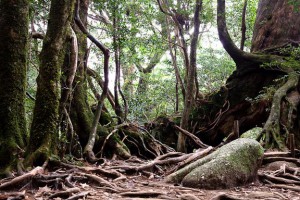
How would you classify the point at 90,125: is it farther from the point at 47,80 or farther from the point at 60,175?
the point at 60,175

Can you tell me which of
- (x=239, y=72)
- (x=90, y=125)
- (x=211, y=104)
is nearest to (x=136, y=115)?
(x=211, y=104)

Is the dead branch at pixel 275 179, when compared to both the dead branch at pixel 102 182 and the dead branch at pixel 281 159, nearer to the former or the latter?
the dead branch at pixel 281 159

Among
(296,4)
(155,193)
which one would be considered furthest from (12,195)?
(296,4)

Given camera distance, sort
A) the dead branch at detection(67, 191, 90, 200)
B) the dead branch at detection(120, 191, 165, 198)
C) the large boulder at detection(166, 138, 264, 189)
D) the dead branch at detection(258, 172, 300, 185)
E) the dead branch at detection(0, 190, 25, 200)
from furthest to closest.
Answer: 1. the dead branch at detection(258, 172, 300, 185)
2. the large boulder at detection(166, 138, 264, 189)
3. the dead branch at detection(120, 191, 165, 198)
4. the dead branch at detection(67, 191, 90, 200)
5. the dead branch at detection(0, 190, 25, 200)

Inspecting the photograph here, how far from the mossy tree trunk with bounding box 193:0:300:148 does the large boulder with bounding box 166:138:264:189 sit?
138 inches

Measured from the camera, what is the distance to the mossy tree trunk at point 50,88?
4371mm

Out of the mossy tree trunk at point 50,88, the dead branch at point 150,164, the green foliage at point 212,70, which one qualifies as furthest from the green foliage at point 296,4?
the green foliage at point 212,70

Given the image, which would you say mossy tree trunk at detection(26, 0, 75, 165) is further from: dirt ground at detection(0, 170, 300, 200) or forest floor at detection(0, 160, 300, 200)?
dirt ground at detection(0, 170, 300, 200)

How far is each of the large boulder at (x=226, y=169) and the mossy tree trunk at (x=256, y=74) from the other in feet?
11.5

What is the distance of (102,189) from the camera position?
389 cm

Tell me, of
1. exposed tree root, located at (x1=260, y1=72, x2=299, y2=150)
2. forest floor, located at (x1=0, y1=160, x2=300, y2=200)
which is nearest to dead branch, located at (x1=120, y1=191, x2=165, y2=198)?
forest floor, located at (x1=0, y1=160, x2=300, y2=200)

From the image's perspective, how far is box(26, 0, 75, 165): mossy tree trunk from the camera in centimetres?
437

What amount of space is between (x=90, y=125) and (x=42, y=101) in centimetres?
245

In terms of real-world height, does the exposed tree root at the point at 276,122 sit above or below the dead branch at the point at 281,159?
above
